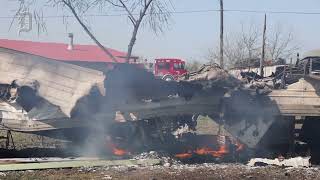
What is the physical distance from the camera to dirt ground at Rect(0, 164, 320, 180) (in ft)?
23.9

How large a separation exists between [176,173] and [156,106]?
1.93 metres

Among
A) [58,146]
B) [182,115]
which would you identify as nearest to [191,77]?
[182,115]

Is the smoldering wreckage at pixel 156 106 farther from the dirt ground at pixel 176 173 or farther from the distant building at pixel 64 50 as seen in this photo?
the distant building at pixel 64 50

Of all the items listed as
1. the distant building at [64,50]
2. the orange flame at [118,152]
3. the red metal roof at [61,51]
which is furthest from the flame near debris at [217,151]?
the red metal roof at [61,51]

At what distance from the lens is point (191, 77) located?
389 inches

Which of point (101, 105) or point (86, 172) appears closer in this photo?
point (86, 172)

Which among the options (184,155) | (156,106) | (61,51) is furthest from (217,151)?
(61,51)

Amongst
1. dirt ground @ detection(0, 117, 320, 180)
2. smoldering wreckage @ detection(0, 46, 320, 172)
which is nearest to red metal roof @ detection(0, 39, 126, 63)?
smoldering wreckage @ detection(0, 46, 320, 172)

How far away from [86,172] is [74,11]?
14671 mm

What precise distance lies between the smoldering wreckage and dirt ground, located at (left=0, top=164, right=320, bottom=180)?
4.35 feet

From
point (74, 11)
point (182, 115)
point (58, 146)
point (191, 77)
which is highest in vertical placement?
point (74, 11)

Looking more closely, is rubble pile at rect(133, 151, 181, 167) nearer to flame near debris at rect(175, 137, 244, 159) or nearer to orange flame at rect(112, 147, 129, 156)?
orange flame at rect(112, 147, 129, 156)

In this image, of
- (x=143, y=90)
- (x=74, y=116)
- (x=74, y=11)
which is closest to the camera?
(x=74, y=116)

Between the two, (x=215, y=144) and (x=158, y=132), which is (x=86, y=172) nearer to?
(x=158, y=132)
